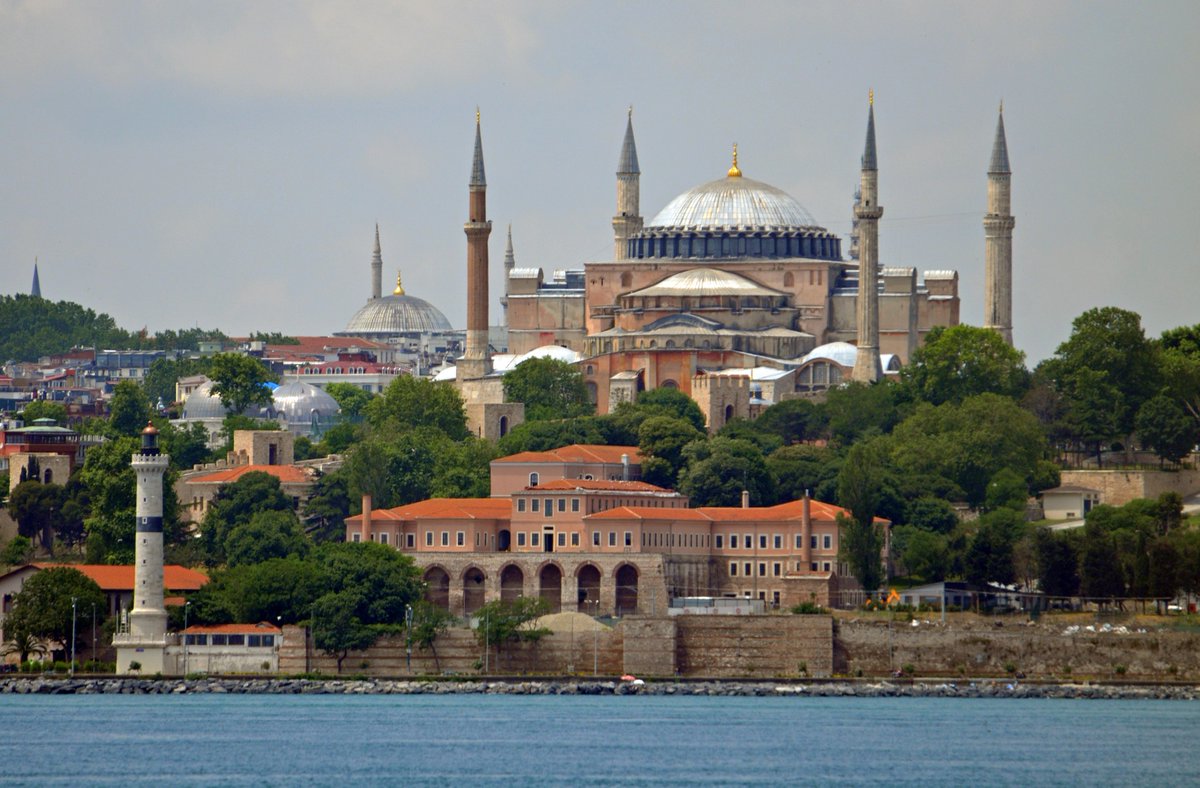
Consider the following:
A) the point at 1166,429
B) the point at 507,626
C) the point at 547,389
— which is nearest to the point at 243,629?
the point at 507,626

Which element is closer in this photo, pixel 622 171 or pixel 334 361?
pixel 622 171

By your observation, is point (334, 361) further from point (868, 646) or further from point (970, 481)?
point (868, 646)

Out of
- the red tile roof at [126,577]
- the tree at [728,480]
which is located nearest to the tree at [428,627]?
the red tile roof at [126,577]

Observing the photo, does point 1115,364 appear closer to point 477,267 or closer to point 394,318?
point 477,267

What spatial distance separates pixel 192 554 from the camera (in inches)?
3378

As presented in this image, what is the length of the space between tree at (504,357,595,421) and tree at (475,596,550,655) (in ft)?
77.2

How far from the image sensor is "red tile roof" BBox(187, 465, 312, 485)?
3637 inches

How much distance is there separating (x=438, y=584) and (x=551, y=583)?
9.11 feet

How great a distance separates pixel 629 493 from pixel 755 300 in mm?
22801

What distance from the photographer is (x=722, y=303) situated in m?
106

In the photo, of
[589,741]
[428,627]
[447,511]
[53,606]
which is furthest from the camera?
[447,511]

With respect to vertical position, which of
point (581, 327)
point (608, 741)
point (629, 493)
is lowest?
point (608, 741)

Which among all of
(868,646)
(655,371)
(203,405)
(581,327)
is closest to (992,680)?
(868,646)

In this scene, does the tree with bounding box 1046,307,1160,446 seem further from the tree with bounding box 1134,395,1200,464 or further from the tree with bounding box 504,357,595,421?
the tree with bounding box 504,357,595,421
